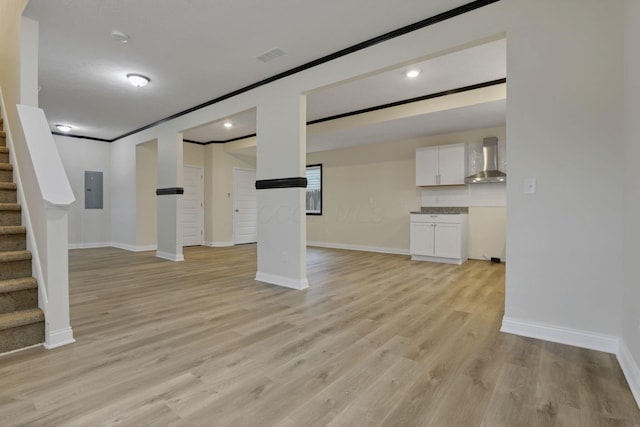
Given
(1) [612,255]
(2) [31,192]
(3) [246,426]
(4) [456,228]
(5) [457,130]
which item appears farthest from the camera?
(5) [457,130]

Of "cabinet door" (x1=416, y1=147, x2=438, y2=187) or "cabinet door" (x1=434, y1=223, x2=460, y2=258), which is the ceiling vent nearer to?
"cabinet door" (x1=416, y1=147, x2=438, y2=187)

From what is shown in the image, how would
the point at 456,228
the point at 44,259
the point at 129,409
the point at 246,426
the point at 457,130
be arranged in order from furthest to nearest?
the point at 457,130 < the point at 456,228 < the point at 44,259 < the point at 129,409 < the point at 246,426

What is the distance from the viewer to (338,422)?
1414 millimetres

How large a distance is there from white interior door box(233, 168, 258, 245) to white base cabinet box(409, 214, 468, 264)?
447 cm

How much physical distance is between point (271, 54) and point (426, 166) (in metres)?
3.67

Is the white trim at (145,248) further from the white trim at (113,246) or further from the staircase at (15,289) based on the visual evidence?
the staircase at (15,289)

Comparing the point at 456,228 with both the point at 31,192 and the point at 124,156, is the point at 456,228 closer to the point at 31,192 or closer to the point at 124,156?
the point at 31,192

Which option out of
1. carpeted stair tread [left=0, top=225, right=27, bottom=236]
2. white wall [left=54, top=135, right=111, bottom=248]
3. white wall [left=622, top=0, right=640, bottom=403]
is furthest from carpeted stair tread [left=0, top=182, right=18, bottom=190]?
white wall [left=54, top=135, right=111, bottom=248]

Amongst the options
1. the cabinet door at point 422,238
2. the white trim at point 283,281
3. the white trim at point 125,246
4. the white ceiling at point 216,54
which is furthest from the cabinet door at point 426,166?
the white trim at point 125,246

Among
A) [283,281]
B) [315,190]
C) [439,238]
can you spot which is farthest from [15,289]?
[315,190]

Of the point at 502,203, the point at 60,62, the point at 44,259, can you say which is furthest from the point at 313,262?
the point at 60,62

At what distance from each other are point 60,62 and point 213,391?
13.8 feet

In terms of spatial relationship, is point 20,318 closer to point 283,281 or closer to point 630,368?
point 283,281

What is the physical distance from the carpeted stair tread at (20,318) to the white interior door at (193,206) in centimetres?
559
